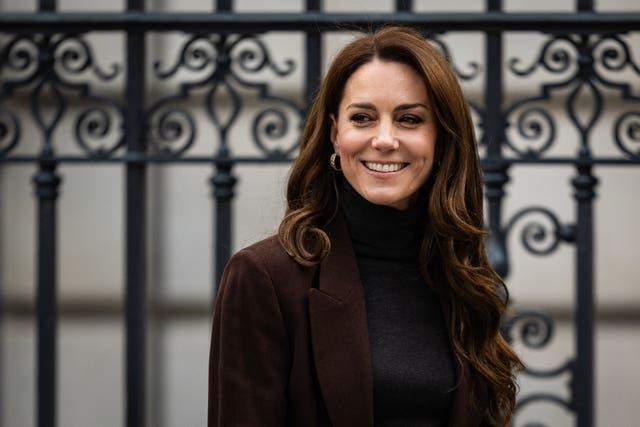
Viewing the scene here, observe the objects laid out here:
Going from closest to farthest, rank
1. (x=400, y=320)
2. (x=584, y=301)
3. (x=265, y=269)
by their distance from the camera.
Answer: (x=265, y=269) < (x=400, y=320) < (x=584, y=301)

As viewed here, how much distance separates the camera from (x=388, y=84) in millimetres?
2521

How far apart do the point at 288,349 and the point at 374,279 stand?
0.96 ft

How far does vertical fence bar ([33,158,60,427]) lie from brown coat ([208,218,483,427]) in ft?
5.81

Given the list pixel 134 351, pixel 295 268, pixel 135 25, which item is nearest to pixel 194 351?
pixel 134 351

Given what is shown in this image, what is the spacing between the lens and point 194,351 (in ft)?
15.4

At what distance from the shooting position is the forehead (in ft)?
8.26

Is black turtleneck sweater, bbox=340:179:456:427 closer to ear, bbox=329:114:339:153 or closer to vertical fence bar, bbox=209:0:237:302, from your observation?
ear, bbox=329:114:339:153

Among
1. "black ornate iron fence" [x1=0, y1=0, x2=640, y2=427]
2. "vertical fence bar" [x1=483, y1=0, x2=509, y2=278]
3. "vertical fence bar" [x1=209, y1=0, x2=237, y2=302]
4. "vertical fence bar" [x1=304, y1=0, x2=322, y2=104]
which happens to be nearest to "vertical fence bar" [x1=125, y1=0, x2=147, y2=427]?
"black ornate iron fence" [x1=0, y1=0, x2=640, y2=427]

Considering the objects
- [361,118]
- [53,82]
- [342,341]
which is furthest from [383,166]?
[53,82]

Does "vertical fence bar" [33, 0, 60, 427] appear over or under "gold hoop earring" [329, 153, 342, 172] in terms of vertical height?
under

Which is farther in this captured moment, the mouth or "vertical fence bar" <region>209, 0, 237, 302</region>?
"vertical fence bar" <region>209, 0, 237, 302</region>

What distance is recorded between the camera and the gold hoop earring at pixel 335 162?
8.73 feet

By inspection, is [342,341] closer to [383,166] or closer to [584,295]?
[383,166]

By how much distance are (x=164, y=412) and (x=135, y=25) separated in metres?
1.68
